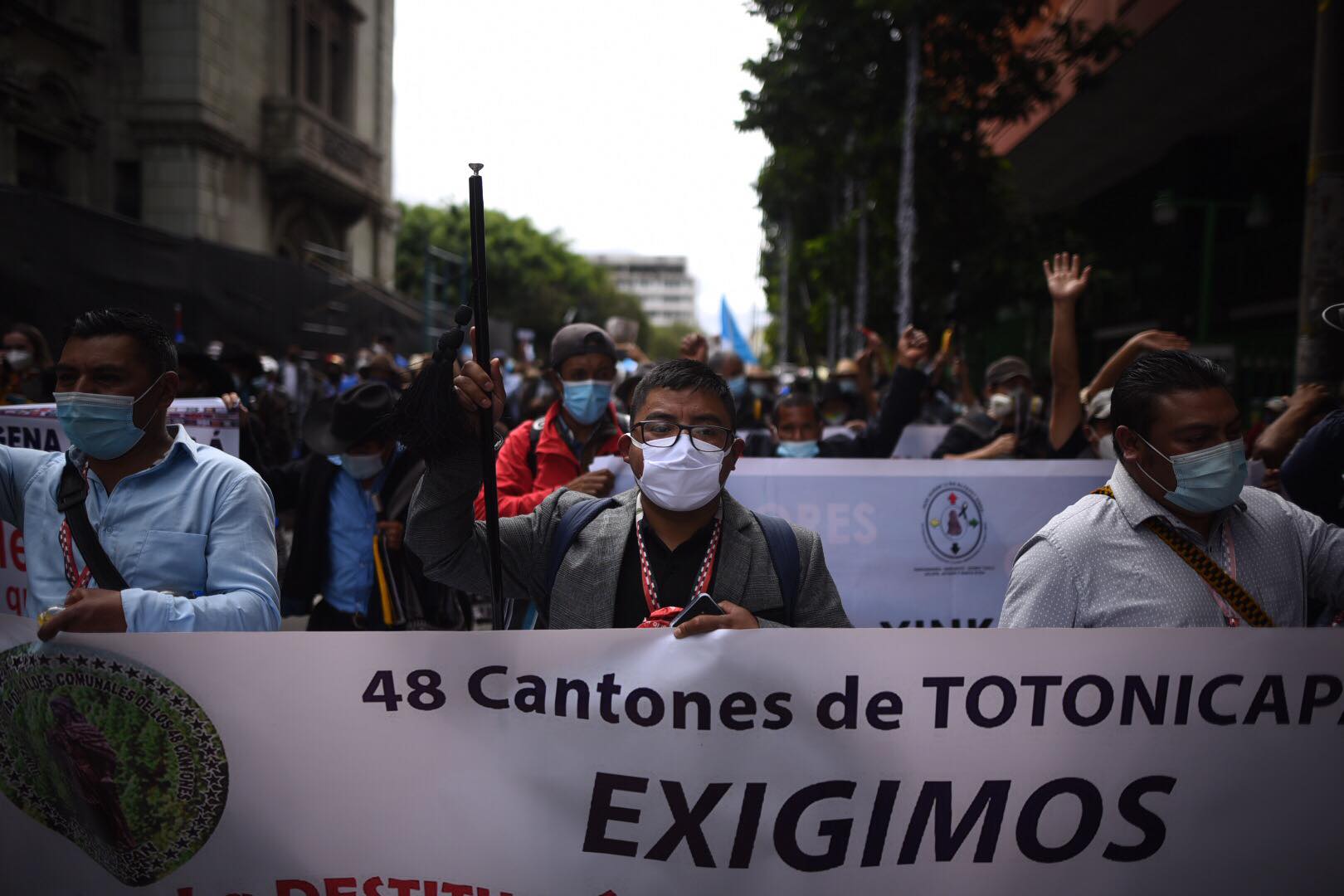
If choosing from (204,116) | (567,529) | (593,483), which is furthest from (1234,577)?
(204,116)

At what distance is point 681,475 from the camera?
90.0 inches

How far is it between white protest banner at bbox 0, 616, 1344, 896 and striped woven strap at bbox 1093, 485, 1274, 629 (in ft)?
0.62

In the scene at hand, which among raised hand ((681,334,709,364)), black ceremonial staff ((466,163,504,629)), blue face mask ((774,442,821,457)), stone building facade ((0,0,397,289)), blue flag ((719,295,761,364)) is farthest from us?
blue flag ((719,295,761,364))

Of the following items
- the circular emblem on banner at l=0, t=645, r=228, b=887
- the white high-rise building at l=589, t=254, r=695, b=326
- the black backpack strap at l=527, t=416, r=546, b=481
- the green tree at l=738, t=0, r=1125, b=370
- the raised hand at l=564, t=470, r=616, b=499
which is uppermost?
the white high-rise building at l=589, t=254, r=695, b=326

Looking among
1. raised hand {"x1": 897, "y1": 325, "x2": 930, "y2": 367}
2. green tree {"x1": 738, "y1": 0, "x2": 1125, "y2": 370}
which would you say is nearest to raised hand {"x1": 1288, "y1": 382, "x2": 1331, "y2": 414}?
raised hand {"x1": 897, "y1": 325, "x2": 930, "y2": 367}

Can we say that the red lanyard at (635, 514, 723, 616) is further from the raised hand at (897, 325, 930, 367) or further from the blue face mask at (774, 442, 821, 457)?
the blue face mask at (774, 442, 821, 457)

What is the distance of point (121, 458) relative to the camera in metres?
2.32

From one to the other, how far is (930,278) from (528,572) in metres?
14.6

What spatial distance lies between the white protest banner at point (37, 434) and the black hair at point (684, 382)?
155 centimetres

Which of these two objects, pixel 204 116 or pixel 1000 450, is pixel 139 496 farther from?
pixel 204 116

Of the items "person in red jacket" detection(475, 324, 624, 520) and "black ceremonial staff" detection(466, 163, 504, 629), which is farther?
"person in red jacket" detection(475, 324, 624, 520)

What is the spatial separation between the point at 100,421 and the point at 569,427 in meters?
1.94

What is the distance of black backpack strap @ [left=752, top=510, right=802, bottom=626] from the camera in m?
2.29

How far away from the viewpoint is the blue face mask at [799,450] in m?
5.09
